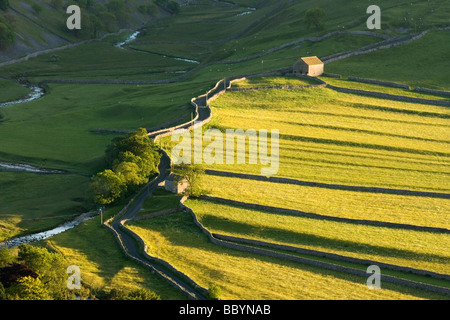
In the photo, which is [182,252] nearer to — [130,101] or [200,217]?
[200,217]

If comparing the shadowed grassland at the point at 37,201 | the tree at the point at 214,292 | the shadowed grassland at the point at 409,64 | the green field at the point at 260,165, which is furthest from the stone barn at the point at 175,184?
the shadowed grassland at the point at 409,64

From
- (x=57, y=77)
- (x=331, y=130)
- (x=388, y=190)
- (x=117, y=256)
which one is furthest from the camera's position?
(x=57, y=77)

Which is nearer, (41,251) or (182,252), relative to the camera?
(41,251)

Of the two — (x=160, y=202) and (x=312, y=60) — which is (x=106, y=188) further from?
(x=312, y=60)

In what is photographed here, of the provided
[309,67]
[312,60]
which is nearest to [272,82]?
[309,67]

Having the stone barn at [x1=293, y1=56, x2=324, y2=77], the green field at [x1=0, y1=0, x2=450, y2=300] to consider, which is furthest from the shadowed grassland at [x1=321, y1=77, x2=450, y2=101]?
the stone barn at [x1=293, y1=56, x2=324, y2=77]

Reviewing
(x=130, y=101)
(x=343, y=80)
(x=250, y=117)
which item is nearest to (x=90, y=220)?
(x=250, y=117)
